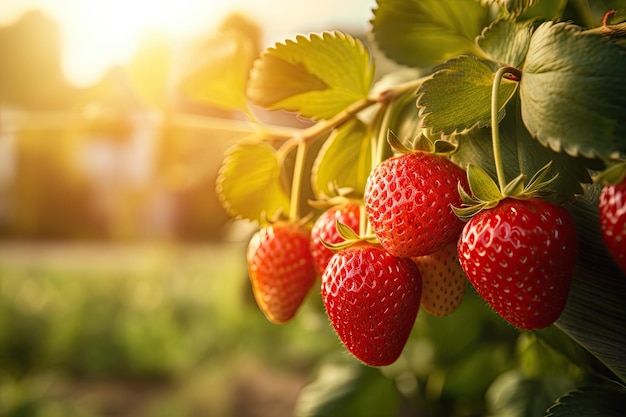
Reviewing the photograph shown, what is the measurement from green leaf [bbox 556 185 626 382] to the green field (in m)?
2.77

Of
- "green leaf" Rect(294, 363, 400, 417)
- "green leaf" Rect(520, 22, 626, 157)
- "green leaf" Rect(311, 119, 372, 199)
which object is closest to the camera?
"green leaf" Rect(520, 22, 626, 157)

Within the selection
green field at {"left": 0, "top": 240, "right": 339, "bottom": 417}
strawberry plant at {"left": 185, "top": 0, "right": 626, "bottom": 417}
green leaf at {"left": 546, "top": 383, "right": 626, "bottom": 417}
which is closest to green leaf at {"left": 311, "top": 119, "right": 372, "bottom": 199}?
strawberry plant at {"left": 185, "top": 0, "right": 626, "bottom": 417}

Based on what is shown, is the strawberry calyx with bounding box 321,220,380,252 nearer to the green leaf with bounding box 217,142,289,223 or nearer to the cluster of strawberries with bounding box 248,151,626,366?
the cluster of strawberries with bounding box 248,151,626,366

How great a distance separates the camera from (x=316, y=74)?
0.52 m

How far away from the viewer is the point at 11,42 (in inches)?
244

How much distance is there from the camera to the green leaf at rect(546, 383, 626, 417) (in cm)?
46

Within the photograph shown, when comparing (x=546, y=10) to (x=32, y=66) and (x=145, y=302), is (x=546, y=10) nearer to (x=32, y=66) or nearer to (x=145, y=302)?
(x=145, y=302)

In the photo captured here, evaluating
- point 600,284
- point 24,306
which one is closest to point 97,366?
point 24,306

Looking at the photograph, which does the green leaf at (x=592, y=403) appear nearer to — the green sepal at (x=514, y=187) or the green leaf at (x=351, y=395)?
the green sepal at (x=514, y=187)

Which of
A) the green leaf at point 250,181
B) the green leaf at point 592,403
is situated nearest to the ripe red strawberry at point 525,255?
the green leaf at point 592,403

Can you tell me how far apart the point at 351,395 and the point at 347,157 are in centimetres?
40

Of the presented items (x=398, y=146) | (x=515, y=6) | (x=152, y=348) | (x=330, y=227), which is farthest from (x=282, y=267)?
(x=152, y=348)

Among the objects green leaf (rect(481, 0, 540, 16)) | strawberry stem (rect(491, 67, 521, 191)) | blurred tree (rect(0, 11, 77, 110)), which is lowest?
blurred tree (rect(0, 11, 77, 110))

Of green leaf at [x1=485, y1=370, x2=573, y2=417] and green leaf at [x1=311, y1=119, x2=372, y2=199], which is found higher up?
green leaf at [x1=311, y1=119, x2=372, y2=199]
